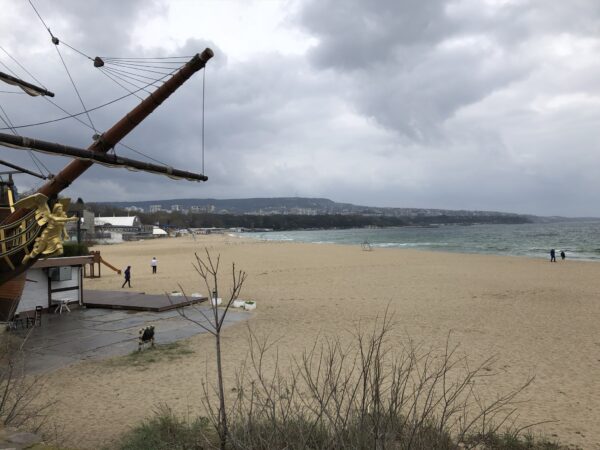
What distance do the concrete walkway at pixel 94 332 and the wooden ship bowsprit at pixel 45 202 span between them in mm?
1458

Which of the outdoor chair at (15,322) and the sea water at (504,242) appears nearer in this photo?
the outdoor chair at (15,322)

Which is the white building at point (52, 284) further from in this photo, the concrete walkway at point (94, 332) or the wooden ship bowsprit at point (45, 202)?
the wooden ship bowsprit at point (45, 202)

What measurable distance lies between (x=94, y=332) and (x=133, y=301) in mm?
4431

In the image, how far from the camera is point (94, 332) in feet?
41.1

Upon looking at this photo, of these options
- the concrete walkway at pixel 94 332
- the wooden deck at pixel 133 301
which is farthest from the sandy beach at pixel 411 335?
the wooden deck at pixel 133 301

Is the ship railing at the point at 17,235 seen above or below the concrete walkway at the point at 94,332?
above

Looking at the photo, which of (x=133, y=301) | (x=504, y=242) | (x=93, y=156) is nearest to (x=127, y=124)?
(x=93, y=156)

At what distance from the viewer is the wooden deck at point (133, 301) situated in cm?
1577

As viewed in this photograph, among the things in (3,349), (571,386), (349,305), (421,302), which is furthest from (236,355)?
(421,302)

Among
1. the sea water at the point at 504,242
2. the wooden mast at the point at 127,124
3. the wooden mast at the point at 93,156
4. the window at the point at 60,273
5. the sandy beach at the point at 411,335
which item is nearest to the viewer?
the sandy beach at the point at 411,335

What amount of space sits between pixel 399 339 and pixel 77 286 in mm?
11167

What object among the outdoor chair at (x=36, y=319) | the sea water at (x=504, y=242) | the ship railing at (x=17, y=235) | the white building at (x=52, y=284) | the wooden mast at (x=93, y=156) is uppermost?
the wooden mast at (x=93, y=156)

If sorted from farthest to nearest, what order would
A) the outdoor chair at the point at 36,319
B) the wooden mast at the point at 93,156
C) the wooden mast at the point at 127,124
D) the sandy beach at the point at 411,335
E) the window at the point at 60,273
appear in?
the window at the point at 60,273
the outdoor chair at the point at 36,319
the wooden mast at the point at 127,124
the wooden mast at the point at 93,156
the sandy beach at the point at 411,335

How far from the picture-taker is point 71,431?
21.1 feet
